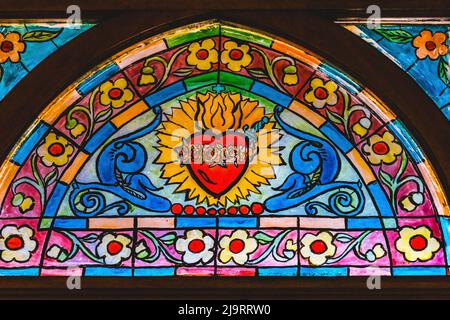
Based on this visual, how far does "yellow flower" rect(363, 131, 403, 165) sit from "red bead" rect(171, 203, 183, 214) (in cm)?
65

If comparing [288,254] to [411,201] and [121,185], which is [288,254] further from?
[121,185]

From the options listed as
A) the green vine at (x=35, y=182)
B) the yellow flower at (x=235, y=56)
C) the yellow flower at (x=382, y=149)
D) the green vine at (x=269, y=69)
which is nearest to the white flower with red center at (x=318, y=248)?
the yellow flower at (x=382, y=149)

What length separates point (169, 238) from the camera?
10.7ft

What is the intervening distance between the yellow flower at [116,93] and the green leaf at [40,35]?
24 centimetres

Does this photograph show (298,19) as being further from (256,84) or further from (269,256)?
(269,256)

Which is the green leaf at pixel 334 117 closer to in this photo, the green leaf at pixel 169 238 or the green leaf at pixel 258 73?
the green leaf at pixel 258 73

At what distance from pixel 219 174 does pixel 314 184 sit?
1.05ft

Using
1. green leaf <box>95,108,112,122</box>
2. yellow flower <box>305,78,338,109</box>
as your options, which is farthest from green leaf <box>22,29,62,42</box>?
yellow flower <box>305,78,338,109</box>

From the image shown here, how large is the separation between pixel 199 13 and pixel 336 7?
18.2 inches

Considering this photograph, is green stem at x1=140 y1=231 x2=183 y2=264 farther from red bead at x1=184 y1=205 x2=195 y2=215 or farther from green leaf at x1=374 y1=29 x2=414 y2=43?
green leaf at x1=374 y1=29 x2=414 y2=43

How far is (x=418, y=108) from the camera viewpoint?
3273mm

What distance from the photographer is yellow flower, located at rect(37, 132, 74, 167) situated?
3.34 m

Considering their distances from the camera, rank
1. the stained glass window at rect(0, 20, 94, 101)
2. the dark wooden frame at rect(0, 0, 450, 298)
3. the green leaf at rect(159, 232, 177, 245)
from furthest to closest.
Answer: the stained glass window at rect(0, 20, 94, 101) < the green leaf at rect(159, 232, 177, 245) < the dark wooden frame at rect(0, 0, 450, 298)
